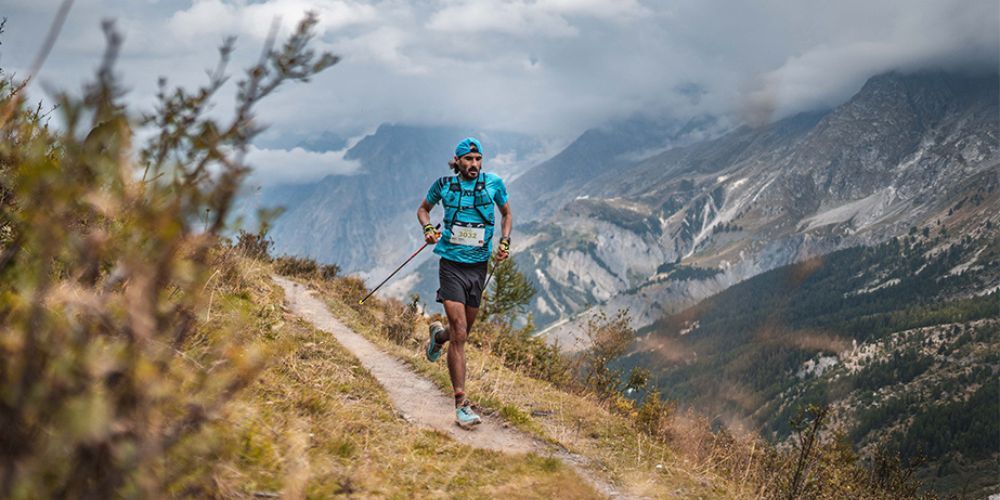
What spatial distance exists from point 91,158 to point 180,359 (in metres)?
2.31

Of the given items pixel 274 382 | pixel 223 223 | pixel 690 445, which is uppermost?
pixel 223 223

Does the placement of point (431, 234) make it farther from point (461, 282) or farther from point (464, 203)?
point (461, 282)

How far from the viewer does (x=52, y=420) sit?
4.55 feet

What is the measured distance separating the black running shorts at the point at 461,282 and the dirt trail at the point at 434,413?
1.52 metres

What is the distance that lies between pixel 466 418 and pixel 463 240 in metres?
2.29

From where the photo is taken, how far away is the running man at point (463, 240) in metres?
7.61

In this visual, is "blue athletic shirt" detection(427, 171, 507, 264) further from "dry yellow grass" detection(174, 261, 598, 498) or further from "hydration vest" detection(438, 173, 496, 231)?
"dry yellow grass" detection(174, 261, 598, 498)

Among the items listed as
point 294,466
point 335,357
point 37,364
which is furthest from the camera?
point 335,357

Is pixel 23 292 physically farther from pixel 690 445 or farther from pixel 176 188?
pixel 690 445

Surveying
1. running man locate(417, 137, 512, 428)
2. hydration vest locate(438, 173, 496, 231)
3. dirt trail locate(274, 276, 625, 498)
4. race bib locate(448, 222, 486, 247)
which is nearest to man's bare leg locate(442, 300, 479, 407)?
running man locate(417, 137, 512, 428)

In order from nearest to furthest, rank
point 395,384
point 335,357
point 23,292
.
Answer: point 23,292
point 335,357
point 395,384

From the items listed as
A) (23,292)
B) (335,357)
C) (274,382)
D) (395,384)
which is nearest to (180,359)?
(274,382)

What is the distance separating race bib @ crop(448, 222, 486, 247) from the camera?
781 cm

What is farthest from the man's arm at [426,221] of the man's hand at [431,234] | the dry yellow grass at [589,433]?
the dry yellow grass at [589,433]
